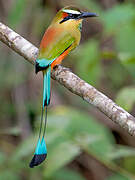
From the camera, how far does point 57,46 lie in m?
2.41

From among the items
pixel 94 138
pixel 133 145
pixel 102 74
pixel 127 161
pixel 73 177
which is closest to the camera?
pixel 94 138

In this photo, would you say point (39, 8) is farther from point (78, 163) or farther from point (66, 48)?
point (66, 48)

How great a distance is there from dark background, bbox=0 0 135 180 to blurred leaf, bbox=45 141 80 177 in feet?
0.06

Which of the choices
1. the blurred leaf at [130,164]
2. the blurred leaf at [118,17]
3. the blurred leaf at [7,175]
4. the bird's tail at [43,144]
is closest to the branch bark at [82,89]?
the bird's tail at [43,144]

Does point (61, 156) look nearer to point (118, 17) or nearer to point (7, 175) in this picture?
point (7, 175)

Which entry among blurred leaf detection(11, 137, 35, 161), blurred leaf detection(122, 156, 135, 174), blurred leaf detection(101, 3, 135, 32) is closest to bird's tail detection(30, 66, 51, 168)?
blurred leaf detection(11, 137, 35, 161)

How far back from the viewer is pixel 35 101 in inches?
171

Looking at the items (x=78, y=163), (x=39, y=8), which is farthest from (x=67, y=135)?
(x=39, y=8)

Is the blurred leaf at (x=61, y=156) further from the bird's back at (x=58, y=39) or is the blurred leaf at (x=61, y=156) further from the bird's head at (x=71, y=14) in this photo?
the bird's head at (x=71, y=14)

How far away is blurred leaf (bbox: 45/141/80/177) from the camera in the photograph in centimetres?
259

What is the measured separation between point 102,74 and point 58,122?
1608 millimetres

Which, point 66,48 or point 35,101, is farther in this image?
point 35,101

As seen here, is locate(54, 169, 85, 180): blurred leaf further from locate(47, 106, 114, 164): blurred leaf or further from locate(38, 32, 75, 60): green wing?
locate(38, 32, 75, 60): green wing

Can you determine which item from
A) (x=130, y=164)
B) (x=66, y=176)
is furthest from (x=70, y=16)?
(x=130, y=164)
